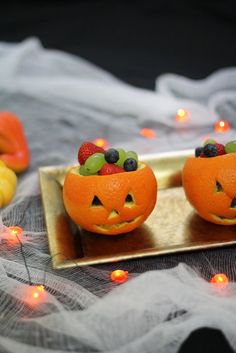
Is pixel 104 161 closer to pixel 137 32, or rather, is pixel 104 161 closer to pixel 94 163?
pixel 94 163

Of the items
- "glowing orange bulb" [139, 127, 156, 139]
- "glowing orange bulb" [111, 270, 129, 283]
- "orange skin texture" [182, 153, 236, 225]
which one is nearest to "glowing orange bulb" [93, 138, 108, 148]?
"glowing orange bulb" [139, 127, 156, 139]

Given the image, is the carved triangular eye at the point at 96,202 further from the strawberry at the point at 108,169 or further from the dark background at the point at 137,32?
the dark background at the point at 137,32

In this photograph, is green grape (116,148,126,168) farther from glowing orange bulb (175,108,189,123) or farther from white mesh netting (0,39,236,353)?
glowing orange bulb (175,108,189,123)

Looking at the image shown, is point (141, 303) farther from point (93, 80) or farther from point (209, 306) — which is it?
point (93, 80)

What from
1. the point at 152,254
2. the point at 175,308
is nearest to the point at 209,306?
the point at 175,308

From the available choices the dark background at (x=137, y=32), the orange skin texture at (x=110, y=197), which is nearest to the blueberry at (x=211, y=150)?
the orange skin texture at (x=110, y=197)
